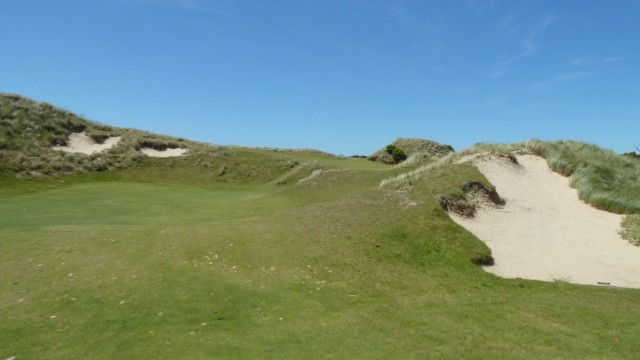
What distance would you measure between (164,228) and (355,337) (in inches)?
303

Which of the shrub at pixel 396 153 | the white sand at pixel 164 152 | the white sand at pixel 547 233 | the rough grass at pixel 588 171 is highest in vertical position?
the shrub at pixel 396 153

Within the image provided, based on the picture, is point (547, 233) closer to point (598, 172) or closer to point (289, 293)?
point (598, 172)

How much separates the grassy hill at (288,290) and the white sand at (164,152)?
16322 millimetres

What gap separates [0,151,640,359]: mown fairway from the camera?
7.66 m

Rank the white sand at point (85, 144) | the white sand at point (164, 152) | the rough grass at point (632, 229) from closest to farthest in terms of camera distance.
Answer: the rough grass at point (632, 229) → the white sand at point (85, 144) → the white sand at point (164, 152)

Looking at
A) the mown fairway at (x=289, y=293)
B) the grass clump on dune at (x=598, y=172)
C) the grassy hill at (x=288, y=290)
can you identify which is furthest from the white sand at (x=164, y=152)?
the grass clump on dune at (x=598, y=172)

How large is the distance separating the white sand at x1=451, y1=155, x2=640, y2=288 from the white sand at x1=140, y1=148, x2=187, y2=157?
2379 cm

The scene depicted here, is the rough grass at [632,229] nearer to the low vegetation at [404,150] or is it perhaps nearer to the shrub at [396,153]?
the low vegetation at [404,150]

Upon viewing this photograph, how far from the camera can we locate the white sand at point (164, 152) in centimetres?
3494

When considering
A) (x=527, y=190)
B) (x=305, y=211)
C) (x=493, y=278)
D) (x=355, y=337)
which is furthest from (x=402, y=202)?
(x=355, y=337)

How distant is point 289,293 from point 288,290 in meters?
0.16

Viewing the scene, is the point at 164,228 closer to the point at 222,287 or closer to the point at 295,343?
the point at 222,287

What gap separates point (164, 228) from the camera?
1357cm

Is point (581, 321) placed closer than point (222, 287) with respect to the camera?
Yes
